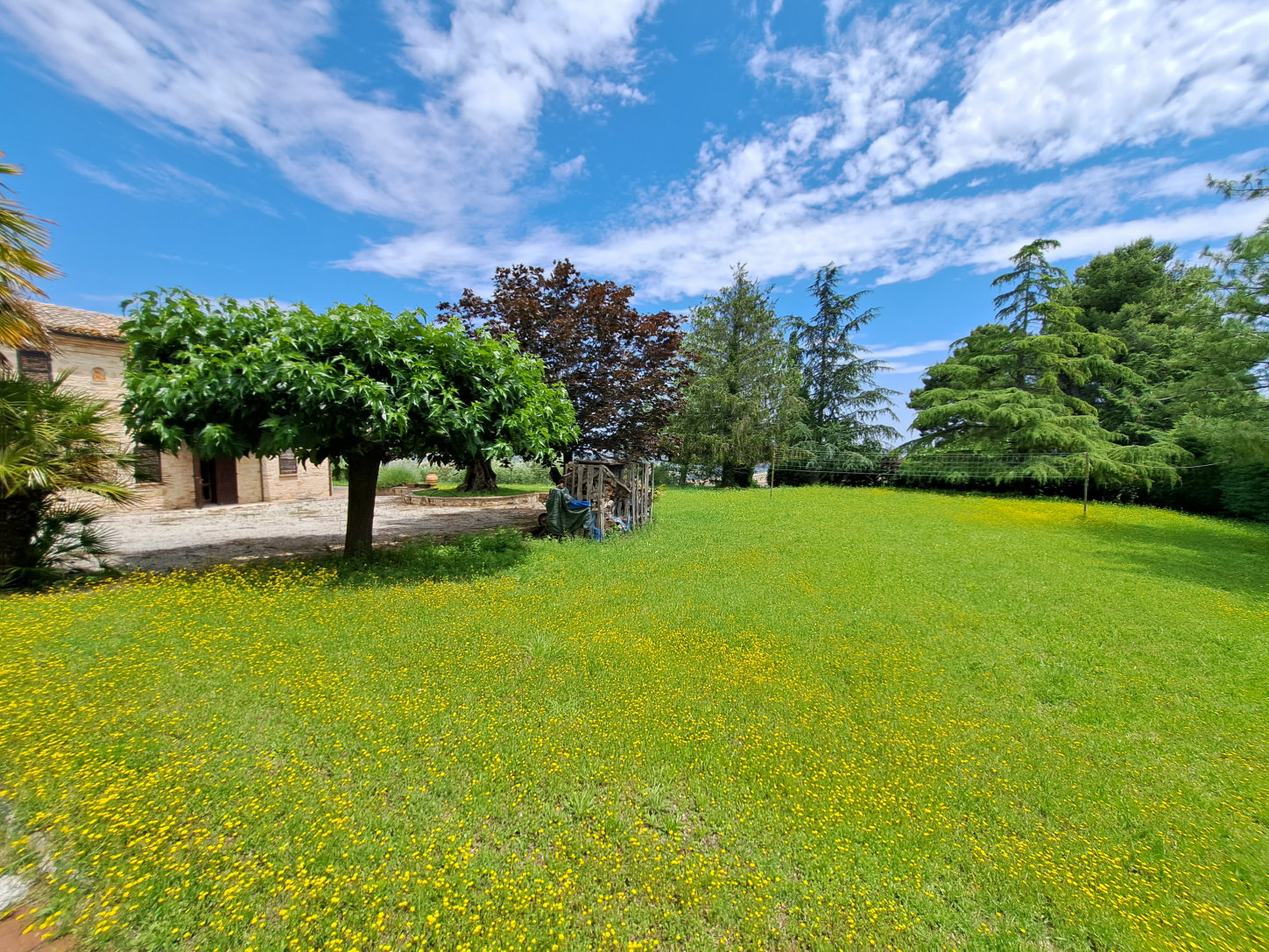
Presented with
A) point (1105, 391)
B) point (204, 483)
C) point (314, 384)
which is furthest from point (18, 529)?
point (1105, 391)

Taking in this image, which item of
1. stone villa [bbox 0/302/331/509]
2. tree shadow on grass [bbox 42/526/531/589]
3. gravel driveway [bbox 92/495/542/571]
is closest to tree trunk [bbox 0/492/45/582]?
tree shadow on grass [bbox 42/526/531/589]

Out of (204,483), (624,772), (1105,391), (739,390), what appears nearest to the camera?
(624,772)

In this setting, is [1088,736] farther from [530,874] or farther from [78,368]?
[78,368]

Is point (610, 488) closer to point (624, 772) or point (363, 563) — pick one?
point (363, 563)

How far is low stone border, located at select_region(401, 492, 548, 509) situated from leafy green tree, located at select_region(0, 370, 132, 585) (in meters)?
9.58

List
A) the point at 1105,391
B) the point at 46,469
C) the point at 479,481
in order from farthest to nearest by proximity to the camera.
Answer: the point at 1105,391 < the point at 479,481 < the point at 46,469

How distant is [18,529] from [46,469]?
1.07m

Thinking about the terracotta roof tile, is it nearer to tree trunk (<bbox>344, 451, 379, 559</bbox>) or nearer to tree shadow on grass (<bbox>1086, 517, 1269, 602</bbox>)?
tree trunk (<bbox>344, 451, 379, 559</bbox>)

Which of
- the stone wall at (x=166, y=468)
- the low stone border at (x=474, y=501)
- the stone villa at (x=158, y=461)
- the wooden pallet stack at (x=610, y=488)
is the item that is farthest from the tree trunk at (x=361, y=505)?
the low stone border at (x=474, y=501)

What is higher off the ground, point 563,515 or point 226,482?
point 226,482

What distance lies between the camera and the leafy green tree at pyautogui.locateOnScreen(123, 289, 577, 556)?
5.30 meters

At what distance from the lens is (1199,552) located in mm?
9719

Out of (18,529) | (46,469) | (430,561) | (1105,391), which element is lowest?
(430,561)

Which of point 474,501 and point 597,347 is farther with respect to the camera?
point 474,501
